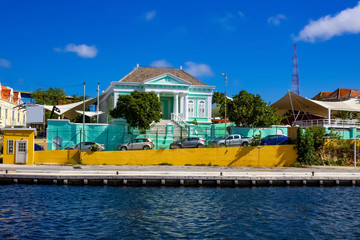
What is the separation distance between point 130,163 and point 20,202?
14054mm

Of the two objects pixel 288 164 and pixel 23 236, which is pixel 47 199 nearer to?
pixel 23 236

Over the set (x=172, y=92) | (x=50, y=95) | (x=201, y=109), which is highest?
(x=50, y=95)

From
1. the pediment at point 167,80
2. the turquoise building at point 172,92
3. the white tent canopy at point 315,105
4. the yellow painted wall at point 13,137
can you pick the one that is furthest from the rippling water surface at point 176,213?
the white tent canopy at point 315,105

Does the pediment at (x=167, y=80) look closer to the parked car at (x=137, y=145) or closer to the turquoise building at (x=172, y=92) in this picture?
the turquoise building at (x=172, y=92)

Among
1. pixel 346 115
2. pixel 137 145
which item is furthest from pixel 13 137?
pixel 346 115

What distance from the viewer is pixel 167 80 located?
158 ft

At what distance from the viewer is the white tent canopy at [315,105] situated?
49156 millimetres

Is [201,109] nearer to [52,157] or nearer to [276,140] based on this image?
[276,140]

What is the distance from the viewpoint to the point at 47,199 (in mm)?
21359

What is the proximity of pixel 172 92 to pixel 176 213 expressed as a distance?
30.7 meters

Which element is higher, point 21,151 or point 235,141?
point 235,141

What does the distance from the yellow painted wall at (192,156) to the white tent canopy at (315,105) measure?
16.5 meters

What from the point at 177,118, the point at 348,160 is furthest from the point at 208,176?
the point at 177,118

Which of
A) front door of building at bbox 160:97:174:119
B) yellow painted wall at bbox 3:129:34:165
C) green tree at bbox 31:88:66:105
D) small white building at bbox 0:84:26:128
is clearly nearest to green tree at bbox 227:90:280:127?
front door of building at bbox 160:97:174:119
